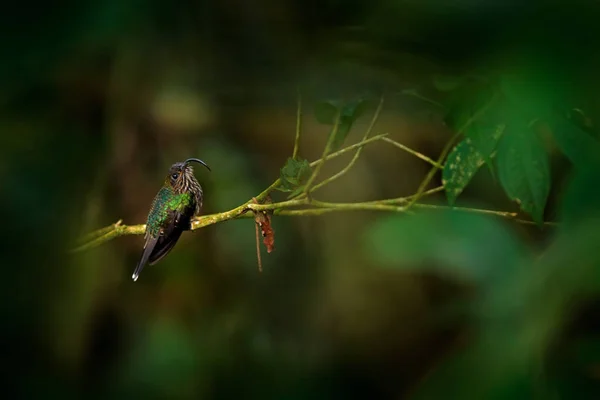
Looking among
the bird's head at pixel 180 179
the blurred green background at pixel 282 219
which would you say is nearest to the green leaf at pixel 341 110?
the blurred green background at pixel 282 219

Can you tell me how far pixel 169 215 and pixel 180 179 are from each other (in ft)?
0.15

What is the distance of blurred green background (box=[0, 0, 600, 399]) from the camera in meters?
0.17

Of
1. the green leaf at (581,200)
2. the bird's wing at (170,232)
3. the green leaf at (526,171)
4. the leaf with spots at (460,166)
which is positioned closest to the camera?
the green leaf at (581,200)

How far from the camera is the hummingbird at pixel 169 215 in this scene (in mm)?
587

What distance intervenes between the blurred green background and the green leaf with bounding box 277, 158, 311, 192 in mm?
52

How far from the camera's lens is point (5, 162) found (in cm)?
35

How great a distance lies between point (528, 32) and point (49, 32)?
0.11 meters

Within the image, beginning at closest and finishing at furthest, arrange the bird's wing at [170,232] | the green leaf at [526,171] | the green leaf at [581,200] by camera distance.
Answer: the green leaf at [581,200]
the green leaf at [526,171]
the bird's wing at [170,232]

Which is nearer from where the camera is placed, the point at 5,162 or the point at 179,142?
the point at 5,162

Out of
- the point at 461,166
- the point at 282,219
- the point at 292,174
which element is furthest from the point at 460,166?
the point at 282,219

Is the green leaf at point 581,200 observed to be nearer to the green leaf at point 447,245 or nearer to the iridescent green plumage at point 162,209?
the green leaf at point 447,245

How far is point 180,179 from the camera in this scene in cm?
62

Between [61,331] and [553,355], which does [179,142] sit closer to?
[61,331]

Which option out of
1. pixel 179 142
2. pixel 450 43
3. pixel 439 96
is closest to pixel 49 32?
pixel 450 43
